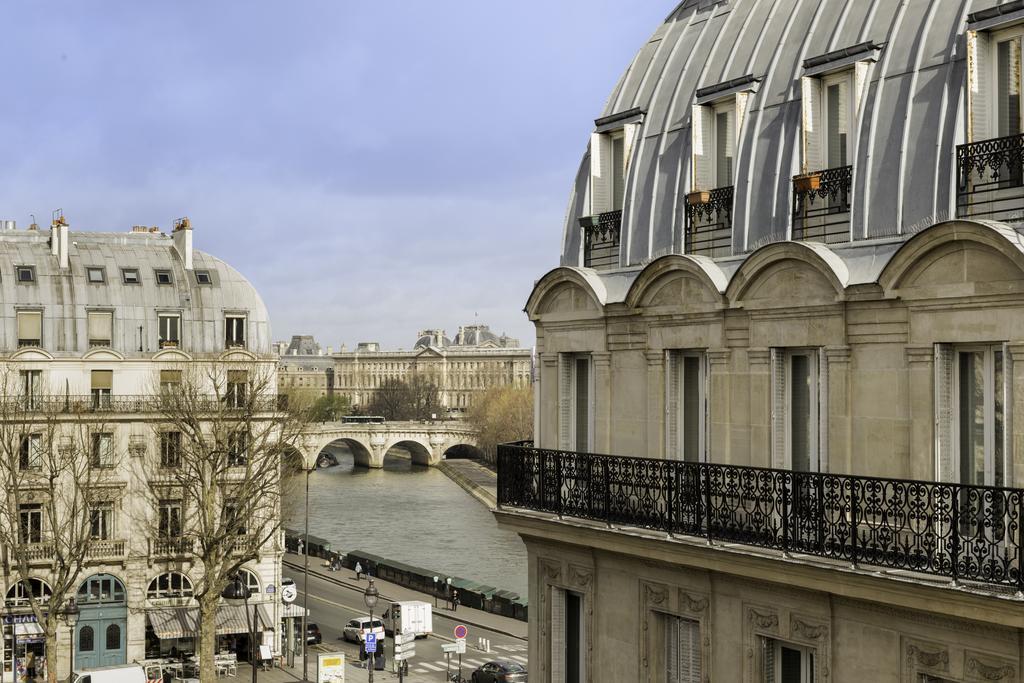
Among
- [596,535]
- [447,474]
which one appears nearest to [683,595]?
[596,535]

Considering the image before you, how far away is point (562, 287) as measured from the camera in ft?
53.4

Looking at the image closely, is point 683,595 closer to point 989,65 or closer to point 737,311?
point 737,311

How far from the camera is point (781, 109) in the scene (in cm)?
1364

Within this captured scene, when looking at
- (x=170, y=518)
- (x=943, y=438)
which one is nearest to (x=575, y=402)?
(x=943, y=438)

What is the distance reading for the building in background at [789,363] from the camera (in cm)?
1101

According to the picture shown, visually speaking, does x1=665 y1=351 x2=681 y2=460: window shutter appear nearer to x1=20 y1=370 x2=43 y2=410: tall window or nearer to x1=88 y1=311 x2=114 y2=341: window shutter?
x1=20 y1=370 x2=43 y2=410: tall window

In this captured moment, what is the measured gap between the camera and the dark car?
38.4 metres

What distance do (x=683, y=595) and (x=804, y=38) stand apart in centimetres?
594

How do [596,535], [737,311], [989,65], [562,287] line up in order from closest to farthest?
[989,65] < [737,311] < [596,535] < [562,287]

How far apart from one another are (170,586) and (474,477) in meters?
72.7

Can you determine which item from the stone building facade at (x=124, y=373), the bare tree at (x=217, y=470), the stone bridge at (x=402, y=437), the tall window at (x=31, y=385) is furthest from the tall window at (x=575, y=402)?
the stone bridge at (x=402, y=437)

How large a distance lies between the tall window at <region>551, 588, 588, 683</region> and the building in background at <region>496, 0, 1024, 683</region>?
0.09 ft

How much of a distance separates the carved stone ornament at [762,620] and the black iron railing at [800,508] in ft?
2.64

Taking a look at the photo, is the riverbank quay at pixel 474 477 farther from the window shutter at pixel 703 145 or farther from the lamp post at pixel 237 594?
the window shutter at pixel 703 145
